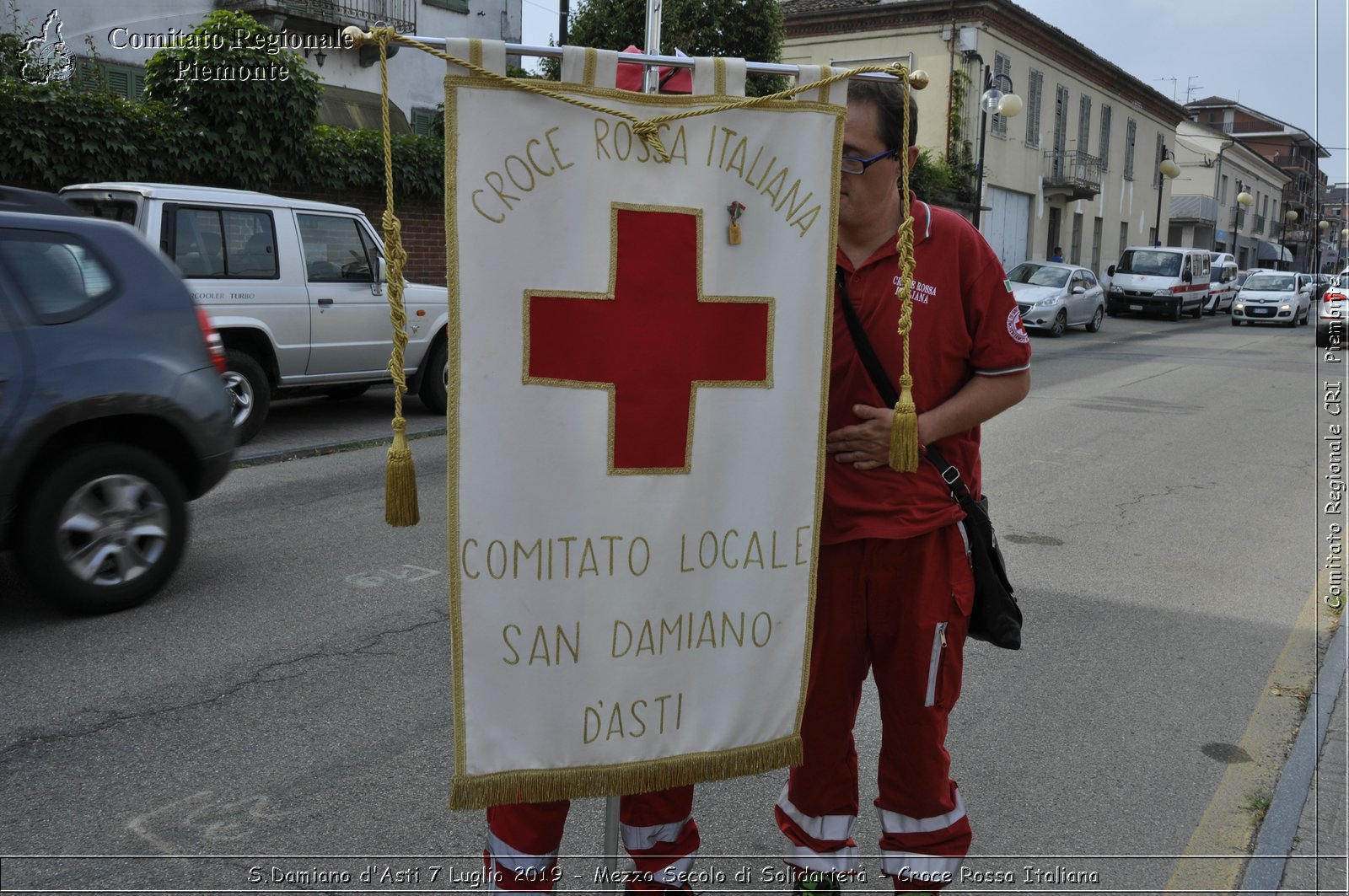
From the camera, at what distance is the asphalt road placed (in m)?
3.14

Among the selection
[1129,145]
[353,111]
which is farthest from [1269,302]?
[353,111]

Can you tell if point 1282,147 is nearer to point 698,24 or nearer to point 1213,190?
point 1213,190

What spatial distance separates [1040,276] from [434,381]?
17005 millimetres

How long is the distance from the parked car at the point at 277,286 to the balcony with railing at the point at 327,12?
6.75 metres

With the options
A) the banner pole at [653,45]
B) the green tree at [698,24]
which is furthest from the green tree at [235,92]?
the banner pole at [653,45]

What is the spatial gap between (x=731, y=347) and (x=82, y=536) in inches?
155

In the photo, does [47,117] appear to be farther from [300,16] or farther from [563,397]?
[563,397]

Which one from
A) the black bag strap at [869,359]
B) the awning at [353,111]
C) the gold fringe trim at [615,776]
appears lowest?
the gold fringe trim at [615,776]

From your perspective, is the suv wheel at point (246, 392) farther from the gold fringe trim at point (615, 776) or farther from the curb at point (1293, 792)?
the curb at point (1293, 792)

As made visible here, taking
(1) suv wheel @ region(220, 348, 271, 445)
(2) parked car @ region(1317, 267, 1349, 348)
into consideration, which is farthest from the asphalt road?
(2) parked car @ region(1317, 267, 1349, 348)

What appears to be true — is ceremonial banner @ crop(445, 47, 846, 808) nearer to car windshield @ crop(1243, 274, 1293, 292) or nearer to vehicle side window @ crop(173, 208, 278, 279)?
vehicle side window @ crop(173, 208, 278, 279)

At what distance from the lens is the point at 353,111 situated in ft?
58.0

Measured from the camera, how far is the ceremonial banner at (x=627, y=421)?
1960 mm

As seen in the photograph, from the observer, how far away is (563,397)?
6.61ft
